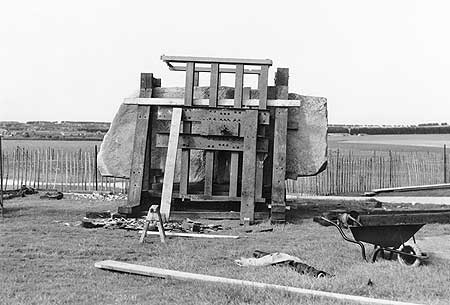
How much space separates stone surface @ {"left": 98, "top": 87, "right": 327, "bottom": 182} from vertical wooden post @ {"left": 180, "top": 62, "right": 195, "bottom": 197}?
20.7 inches

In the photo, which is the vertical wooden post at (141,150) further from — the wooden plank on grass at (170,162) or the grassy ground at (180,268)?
the grassy ground at (180,268)

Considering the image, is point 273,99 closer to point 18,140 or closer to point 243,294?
point 243,294

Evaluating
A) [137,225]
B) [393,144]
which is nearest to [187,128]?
[137,225]

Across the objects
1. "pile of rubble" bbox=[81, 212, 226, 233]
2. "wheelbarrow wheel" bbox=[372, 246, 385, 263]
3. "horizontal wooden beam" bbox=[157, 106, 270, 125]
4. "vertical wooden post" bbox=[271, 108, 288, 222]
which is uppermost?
"horizontal wooden beam" bbox=[157, 106, 270, 125]

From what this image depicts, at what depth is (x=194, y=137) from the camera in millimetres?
13781

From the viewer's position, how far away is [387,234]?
826cm

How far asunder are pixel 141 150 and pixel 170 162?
85 cm

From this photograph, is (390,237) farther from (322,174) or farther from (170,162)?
(322,174)

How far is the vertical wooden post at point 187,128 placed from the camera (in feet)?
45.3

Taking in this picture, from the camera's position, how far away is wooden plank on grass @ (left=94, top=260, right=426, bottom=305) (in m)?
6.25

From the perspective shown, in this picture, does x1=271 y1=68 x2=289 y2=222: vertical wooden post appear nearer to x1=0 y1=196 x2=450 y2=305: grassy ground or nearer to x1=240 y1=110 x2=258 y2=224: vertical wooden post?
x1=240 y1=110 x2=258 y2=224: vertical wooden post

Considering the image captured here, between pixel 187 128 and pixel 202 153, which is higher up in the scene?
pixel 187 128

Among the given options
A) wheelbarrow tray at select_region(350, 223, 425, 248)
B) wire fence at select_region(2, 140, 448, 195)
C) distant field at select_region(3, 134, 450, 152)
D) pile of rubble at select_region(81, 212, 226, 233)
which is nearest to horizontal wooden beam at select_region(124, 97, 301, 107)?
pile of rubble at select_region(81, 212, 226, 233)

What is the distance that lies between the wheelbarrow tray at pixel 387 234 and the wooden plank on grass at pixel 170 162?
18.2 feet
